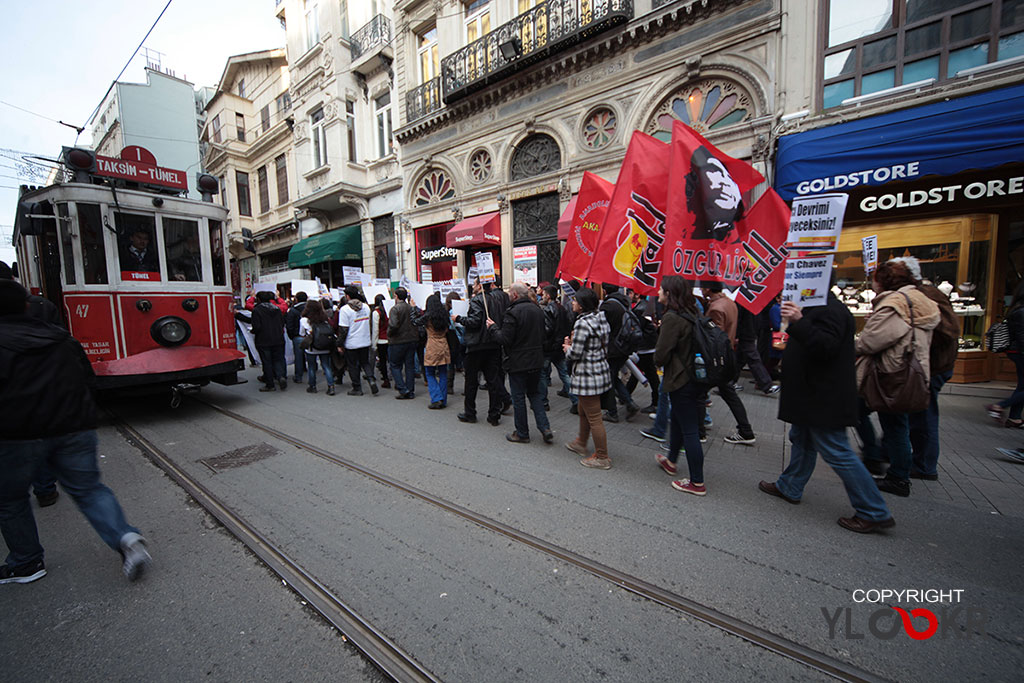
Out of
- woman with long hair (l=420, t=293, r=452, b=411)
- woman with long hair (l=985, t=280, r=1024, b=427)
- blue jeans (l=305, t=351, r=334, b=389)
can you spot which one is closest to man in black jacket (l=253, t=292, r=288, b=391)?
blue jeans (l=305, t=351, r=334, b=389)

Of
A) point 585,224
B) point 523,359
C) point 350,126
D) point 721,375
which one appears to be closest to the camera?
point 721,375

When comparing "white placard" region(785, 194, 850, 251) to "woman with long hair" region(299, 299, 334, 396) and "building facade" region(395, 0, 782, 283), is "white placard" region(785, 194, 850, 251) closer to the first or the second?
"building facade" region(395, 0, 782, 283)

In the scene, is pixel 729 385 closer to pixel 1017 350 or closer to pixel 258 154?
pixel 1017 350

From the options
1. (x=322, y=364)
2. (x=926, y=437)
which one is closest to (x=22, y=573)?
(x=322, y=364)

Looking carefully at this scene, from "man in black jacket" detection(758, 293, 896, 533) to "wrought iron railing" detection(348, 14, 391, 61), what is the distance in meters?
17.9

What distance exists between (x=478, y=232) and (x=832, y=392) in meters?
11.2

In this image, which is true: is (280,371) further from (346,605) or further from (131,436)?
(346,605)

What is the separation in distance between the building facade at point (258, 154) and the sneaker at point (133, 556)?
19898 mm

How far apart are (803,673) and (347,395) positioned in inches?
293

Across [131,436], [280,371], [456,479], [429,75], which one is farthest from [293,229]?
[456,479]

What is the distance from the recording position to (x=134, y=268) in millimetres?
6242

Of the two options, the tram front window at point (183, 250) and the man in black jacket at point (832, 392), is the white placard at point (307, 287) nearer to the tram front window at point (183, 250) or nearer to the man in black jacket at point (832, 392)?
A: the tram front window at point (183, 250)

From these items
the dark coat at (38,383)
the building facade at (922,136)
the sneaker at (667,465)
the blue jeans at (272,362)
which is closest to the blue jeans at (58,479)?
the dark coat at (38,383)

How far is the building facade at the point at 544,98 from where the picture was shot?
9.20 meters
